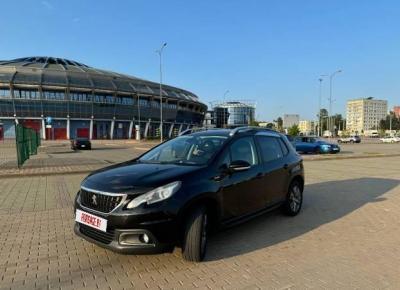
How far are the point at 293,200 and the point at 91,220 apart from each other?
4.09 meters

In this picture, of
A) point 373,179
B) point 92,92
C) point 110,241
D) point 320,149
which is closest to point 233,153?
point 110,241

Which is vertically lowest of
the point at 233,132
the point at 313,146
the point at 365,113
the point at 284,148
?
the point at 313,146

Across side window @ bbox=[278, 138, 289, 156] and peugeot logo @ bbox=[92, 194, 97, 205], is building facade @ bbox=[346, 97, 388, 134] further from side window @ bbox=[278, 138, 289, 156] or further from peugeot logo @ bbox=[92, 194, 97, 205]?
peugeot logo @ bbox=[92, 194, 97, 205]

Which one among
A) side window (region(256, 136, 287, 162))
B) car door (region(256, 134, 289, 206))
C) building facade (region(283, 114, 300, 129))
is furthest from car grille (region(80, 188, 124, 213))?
building facade (region(283, 114, 300, 129))

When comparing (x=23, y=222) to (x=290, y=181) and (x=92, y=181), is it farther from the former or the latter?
(x=290, y=181)

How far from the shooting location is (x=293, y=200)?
7.15 meters

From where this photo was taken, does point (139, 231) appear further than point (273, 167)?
No

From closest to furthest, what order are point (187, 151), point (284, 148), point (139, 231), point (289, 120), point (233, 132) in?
1. point (139, 231)
2. point (187, 151)
3. point (233, 132)
4. point (284, 148)
5. point (289, 120)

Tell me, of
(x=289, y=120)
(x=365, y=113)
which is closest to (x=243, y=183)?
(x=289, y=120)

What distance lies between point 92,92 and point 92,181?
90.1 metres

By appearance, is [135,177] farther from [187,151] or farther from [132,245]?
[187,151]

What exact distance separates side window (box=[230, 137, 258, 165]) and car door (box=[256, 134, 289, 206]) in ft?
0.75

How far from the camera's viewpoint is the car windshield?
205 inches

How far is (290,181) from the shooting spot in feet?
22.8
